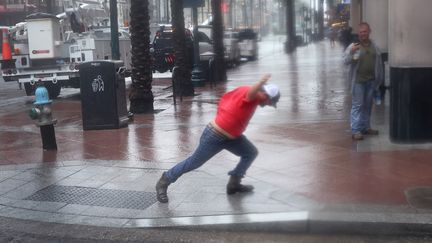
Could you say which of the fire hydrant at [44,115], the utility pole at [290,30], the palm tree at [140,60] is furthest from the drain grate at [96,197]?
the utility pole at [290,30]

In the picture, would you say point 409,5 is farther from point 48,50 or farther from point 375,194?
point 48,50

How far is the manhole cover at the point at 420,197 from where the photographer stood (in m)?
6.55

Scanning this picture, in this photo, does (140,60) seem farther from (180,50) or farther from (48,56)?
(48,56)

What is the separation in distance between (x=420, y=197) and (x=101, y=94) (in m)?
7.01

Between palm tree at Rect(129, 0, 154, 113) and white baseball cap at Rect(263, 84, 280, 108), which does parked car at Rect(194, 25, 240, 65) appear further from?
white baseball cap at Rect(263, 84, 280, 108)

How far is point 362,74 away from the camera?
384 inches

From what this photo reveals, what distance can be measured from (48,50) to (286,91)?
7474 mm

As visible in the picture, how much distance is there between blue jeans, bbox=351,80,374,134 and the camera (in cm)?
985

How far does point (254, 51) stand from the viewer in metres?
37.4

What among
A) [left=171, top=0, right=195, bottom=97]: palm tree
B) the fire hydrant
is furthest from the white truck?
Result: the fire hydrant

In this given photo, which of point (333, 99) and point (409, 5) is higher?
point (409, 5)

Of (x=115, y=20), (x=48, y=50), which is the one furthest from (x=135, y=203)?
(x=48, y=50)

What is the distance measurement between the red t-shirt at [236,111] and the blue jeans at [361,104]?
355 cm

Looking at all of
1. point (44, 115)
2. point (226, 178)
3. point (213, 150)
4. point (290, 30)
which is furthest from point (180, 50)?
point (290, 30)
